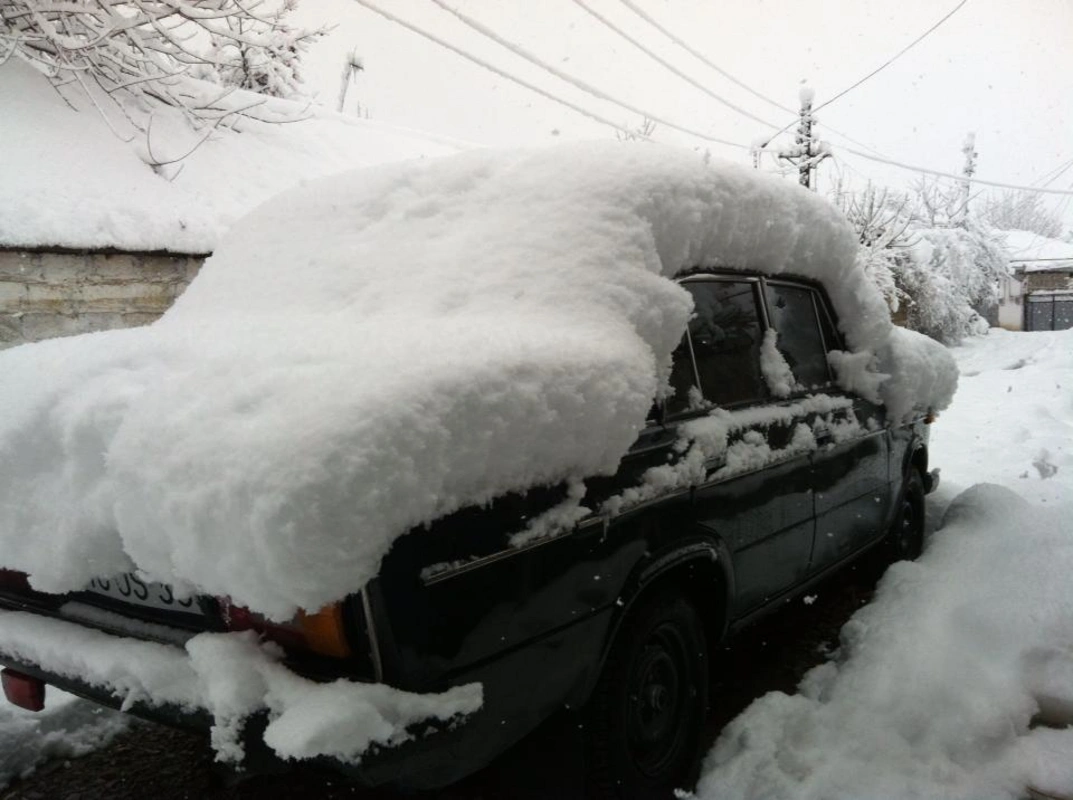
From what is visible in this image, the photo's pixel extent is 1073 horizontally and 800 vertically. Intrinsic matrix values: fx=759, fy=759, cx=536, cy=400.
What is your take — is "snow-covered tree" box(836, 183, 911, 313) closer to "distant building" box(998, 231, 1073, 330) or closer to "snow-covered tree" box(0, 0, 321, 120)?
"distant building" box(998, 231, 1073, 330)

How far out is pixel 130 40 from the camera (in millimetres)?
8961

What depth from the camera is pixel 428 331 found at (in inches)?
78.4

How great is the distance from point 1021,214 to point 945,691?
60.4 m

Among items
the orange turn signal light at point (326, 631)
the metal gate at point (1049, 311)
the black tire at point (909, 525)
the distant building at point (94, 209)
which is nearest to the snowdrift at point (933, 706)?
the black tire at point (909, 525)

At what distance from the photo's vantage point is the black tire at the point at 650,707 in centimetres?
208

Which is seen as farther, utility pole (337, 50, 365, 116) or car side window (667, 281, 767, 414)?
utility pole (337, 50, 365, 116)

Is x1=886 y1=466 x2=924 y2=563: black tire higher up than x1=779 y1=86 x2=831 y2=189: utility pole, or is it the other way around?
x1=779 y1=86 x2=831 y2=189: utility pole

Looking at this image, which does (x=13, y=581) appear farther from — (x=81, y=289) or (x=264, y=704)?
(x=81, y=289)

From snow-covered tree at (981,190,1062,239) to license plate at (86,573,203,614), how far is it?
53306 mm

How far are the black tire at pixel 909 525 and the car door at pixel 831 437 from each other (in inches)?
15.0

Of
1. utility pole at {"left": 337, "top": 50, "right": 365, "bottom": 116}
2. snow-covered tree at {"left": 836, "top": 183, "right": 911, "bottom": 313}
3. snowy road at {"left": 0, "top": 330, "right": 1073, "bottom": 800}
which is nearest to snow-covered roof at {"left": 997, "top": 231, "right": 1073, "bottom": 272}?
snow-covered tree at {"left": 836, "top": 183, "right": 911, "bottom": 313}

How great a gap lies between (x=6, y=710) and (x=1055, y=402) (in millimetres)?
9433

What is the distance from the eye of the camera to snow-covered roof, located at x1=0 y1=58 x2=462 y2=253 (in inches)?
271

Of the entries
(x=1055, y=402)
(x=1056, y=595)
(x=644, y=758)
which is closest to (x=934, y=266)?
(x=1055, y=402)
